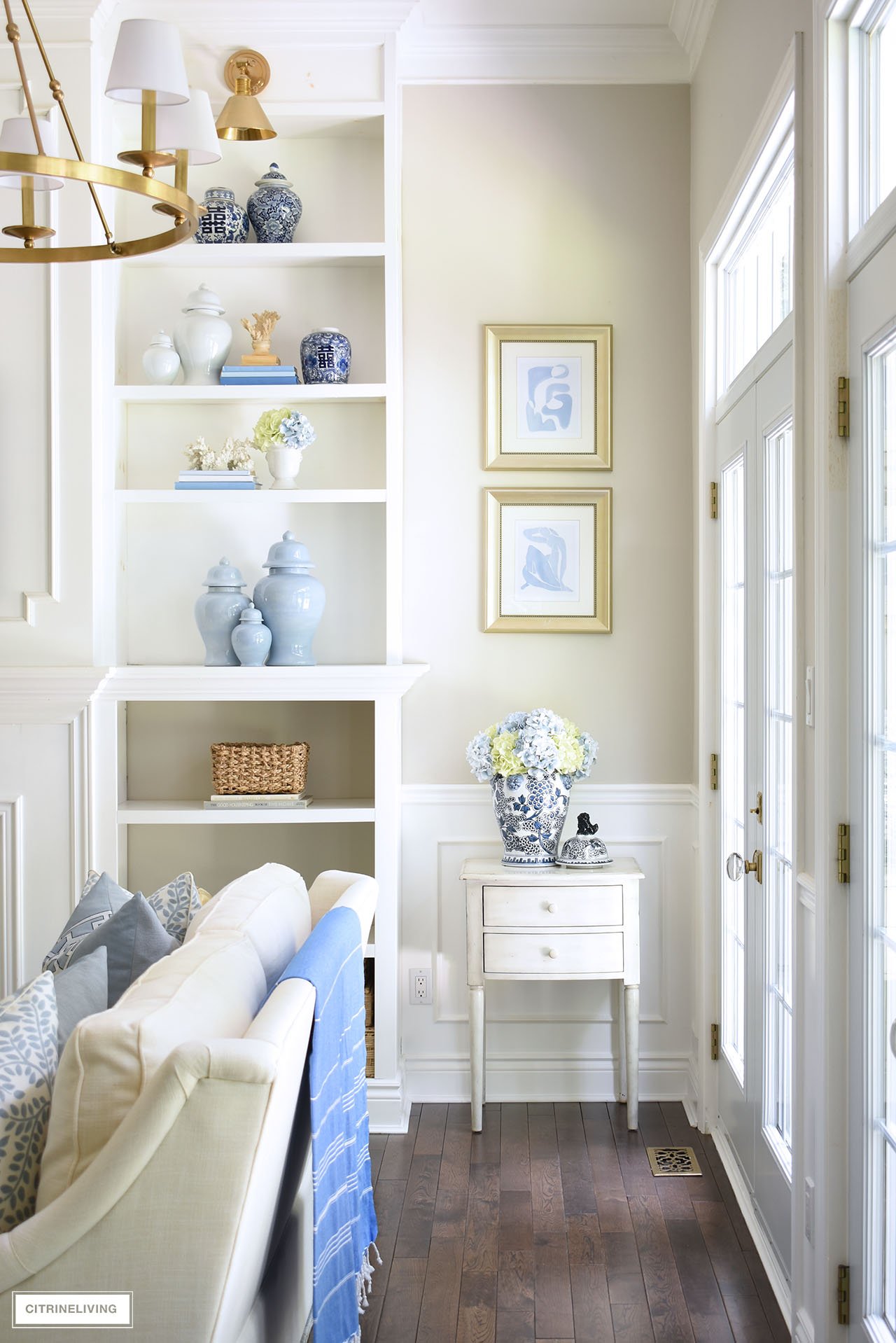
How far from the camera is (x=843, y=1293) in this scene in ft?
6.14

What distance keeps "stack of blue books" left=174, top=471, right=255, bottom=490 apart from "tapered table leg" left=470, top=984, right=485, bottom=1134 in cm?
166

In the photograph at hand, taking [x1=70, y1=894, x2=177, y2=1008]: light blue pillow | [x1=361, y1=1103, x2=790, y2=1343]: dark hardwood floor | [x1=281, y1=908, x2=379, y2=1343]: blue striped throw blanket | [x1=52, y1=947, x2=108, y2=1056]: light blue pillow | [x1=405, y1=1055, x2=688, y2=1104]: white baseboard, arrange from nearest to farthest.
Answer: [x1=52, y1=947, x2=108, y2=1056]: light blue pillow
[x1=281, y1=908, x2=379, y2=1343]: blue striped throw blanket
[x1=70, y1=894, x2=177, y2=1008]: light blue pillow
[x1=361, y1=1103, x2=790, y2=1343]: dark hardwood floor
[x1=405, y1=1055, x2=688, y2=1104]: white baseboard

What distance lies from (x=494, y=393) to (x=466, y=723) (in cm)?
106

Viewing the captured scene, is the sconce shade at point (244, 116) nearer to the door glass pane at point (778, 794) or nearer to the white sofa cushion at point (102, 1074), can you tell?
the door glass pane at point (778, 794)

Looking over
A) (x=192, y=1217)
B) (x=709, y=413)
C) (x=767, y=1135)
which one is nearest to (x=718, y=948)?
(x=767, y=1135)

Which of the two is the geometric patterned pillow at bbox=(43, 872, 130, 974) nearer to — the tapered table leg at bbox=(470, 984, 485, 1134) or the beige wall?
the tapered table leg at bbox=(470, 984, 485, 1134)

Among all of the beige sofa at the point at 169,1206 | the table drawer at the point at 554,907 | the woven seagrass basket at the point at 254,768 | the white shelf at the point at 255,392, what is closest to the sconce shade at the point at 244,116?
the white shelf at the point at 255,392

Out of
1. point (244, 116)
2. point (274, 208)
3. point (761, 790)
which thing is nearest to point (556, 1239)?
point (761, 790)

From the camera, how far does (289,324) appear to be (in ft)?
11.5

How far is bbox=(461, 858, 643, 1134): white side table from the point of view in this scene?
3092 millimetres

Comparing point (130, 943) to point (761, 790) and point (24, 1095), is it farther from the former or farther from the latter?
point (761, 790)

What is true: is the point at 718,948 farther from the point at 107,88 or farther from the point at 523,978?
the point at 107,88

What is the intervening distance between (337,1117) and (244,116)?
2829 mm

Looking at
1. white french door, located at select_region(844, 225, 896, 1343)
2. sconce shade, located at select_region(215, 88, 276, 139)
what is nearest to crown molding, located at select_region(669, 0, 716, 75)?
sconce shade, located at select_region(215, 88, 276, 139)
